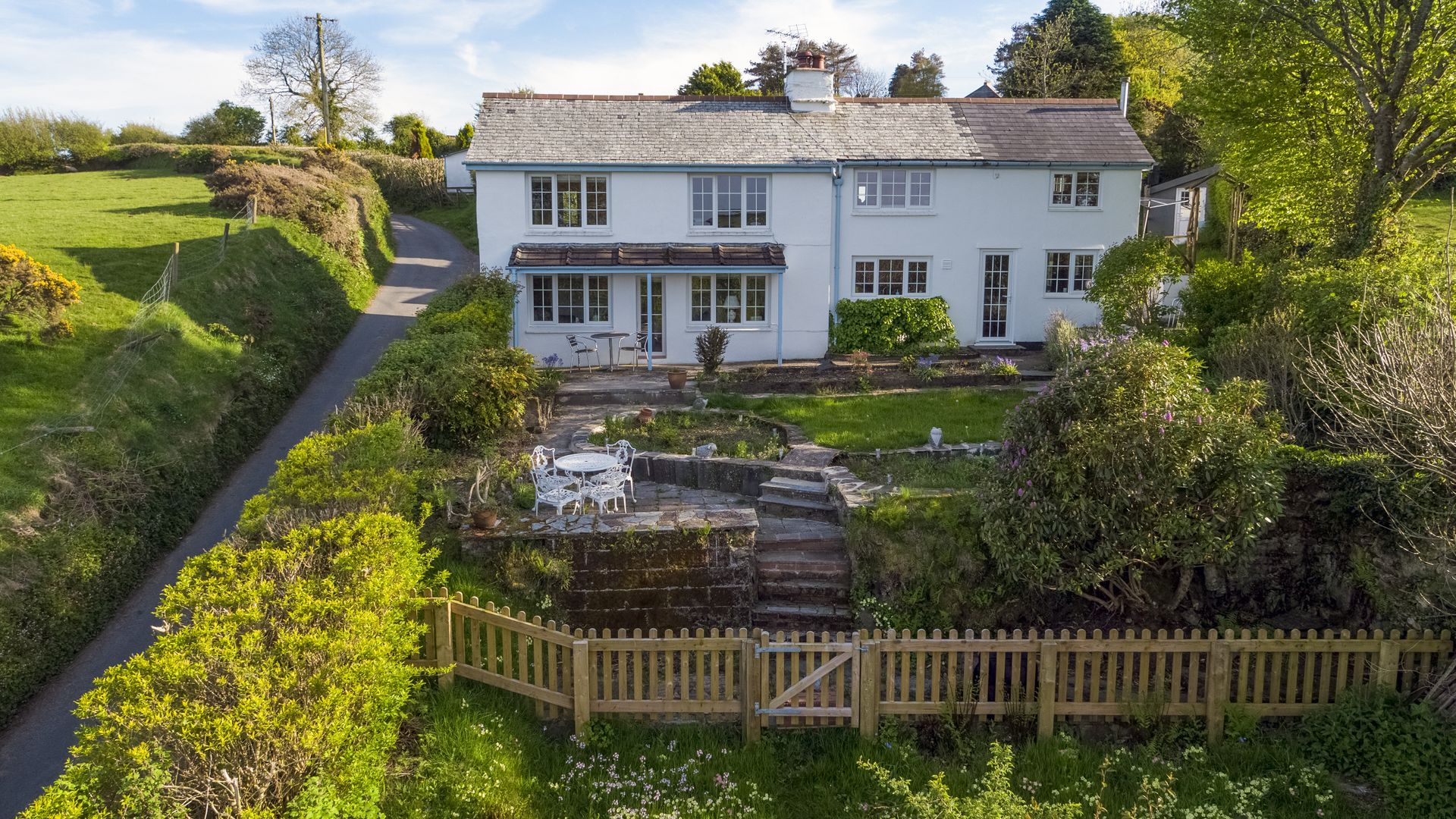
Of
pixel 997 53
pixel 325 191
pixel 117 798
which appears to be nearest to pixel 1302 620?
pixel 117 798

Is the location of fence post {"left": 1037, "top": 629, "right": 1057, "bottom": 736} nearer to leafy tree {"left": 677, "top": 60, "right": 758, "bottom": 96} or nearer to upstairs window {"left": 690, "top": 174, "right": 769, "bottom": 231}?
upstairs window {"left": 690, "top": 174, "right": 769, "bottom": 231}

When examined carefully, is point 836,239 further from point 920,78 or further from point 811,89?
point 920,78

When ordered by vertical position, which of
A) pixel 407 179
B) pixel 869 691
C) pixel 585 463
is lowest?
pixel 869 691

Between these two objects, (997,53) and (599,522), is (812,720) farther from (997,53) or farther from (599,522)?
(997,53)

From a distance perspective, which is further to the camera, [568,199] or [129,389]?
[568,199]

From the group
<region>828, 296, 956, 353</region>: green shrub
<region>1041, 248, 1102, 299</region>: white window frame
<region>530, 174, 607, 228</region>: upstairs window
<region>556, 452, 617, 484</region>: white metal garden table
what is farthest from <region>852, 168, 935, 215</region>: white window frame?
<region>556, 452, 617, 484</region>: white metal garden table

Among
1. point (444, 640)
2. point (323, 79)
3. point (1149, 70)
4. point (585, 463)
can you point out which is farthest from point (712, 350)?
point (323, 79)
